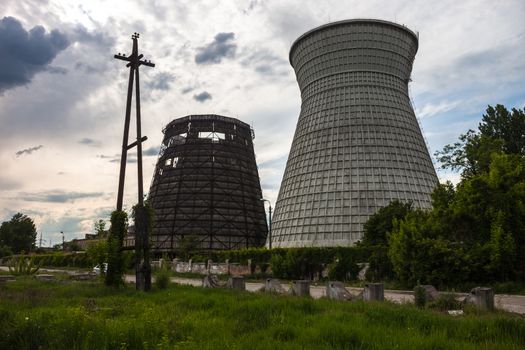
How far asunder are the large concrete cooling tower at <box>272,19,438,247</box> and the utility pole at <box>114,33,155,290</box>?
1024 inches

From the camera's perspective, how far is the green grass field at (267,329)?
704 centimetres

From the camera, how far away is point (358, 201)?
137 ft

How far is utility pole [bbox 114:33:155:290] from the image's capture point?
17.6 meters

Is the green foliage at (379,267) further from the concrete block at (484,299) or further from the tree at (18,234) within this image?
the tree at (18,234)

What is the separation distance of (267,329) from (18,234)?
99.4 m

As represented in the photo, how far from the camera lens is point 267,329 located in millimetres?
8227

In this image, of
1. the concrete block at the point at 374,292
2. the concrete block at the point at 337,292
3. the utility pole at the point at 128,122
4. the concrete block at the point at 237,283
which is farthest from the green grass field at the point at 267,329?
the utility pole at the point at 128,122

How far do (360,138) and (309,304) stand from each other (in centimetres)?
3534

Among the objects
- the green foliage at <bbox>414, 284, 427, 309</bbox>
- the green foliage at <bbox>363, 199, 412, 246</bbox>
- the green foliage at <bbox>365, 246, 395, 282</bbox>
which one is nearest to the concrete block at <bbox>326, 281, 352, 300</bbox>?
the green foliage at <bbox>414, 284, 427, 309</bbox>

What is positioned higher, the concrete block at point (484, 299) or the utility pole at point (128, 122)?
the utility pole at point (128, 122)

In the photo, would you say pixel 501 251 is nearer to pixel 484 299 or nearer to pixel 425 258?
pixel 425 258

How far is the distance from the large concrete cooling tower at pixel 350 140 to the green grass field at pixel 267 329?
32.2 meters

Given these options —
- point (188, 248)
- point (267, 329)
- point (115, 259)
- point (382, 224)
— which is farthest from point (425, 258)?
point (188, 248)

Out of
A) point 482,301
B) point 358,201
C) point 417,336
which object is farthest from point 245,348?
point 358,201
